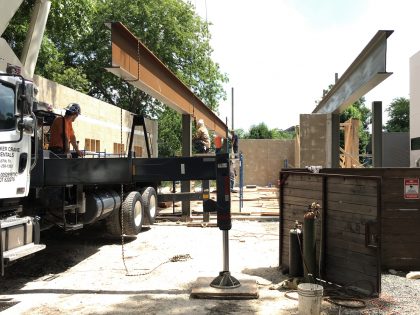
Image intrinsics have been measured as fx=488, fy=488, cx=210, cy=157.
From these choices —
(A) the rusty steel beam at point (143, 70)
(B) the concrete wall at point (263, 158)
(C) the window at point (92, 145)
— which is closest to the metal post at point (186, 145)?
(A) the rusty steel beam at point (143, 70)

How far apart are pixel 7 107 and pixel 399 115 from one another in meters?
56.8

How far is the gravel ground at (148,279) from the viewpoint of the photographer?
5.98 m

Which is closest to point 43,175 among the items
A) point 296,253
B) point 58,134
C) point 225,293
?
point 58,134

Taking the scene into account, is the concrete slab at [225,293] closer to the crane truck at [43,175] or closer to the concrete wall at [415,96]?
the crane truck at [43,175]

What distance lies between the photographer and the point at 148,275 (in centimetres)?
777

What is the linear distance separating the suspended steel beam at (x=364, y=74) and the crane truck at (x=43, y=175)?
3344 millimetres

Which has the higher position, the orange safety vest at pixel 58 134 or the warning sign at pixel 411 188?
the orange safety vest at pixel 58 134

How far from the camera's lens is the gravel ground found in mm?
5980

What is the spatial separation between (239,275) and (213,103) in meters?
29.6

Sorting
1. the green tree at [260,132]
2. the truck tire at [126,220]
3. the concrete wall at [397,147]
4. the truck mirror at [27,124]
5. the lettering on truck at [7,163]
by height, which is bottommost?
the truck tire at [126,220]

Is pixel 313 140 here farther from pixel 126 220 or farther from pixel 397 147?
pixel 397 147

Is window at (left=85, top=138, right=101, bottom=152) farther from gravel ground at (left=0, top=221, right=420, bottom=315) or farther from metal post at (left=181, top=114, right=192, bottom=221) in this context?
gravel ground at (left=0, top=221, right=420, bottom=315)

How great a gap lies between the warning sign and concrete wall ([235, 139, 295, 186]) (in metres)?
26.7

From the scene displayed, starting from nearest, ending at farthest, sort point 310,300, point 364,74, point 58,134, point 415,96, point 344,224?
point 310,300
point 344,224
point 58,134
point 364,74
point 415,96
